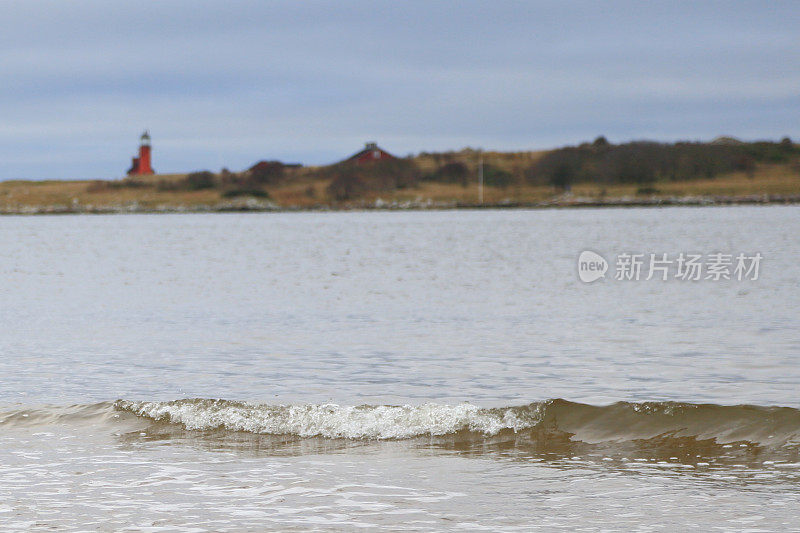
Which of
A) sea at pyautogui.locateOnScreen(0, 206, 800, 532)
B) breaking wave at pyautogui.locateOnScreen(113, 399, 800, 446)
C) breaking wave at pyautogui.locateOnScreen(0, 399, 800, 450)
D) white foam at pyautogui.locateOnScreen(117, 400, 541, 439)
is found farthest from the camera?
white foam at pyautogui.locateOnScreen(117, 400, 541, 439)

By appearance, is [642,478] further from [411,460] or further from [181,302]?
[181,302]

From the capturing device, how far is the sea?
9.23m

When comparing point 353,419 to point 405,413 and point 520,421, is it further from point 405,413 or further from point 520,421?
point 520,421

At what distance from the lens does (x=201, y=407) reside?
14.3 metres

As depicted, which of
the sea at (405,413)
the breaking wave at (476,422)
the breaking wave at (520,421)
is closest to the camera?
the sea at (405,413)

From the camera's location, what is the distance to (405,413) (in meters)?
13.5

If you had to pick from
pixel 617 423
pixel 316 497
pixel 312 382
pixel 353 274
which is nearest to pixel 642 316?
pixel 312 382

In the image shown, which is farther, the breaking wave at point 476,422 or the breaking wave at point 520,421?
the breaking wave at point 520,421

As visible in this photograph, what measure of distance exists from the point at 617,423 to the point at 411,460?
127 inches

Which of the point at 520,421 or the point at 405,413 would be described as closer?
the point at 520,421

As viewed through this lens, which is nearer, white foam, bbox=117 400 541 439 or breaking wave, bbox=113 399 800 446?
breaking wave, bbox=113 399 800 446

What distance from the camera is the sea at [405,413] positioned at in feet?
30.3

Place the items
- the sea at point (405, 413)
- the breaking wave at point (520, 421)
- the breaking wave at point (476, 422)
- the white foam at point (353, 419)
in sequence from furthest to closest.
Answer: the white foam at point (353, 419) < the breaking wave at point (520, 421) < the breaking wave at point (476, 422) < the sea at point (405, 413)

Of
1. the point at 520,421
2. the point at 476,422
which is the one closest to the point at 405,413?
the point at 476,422
